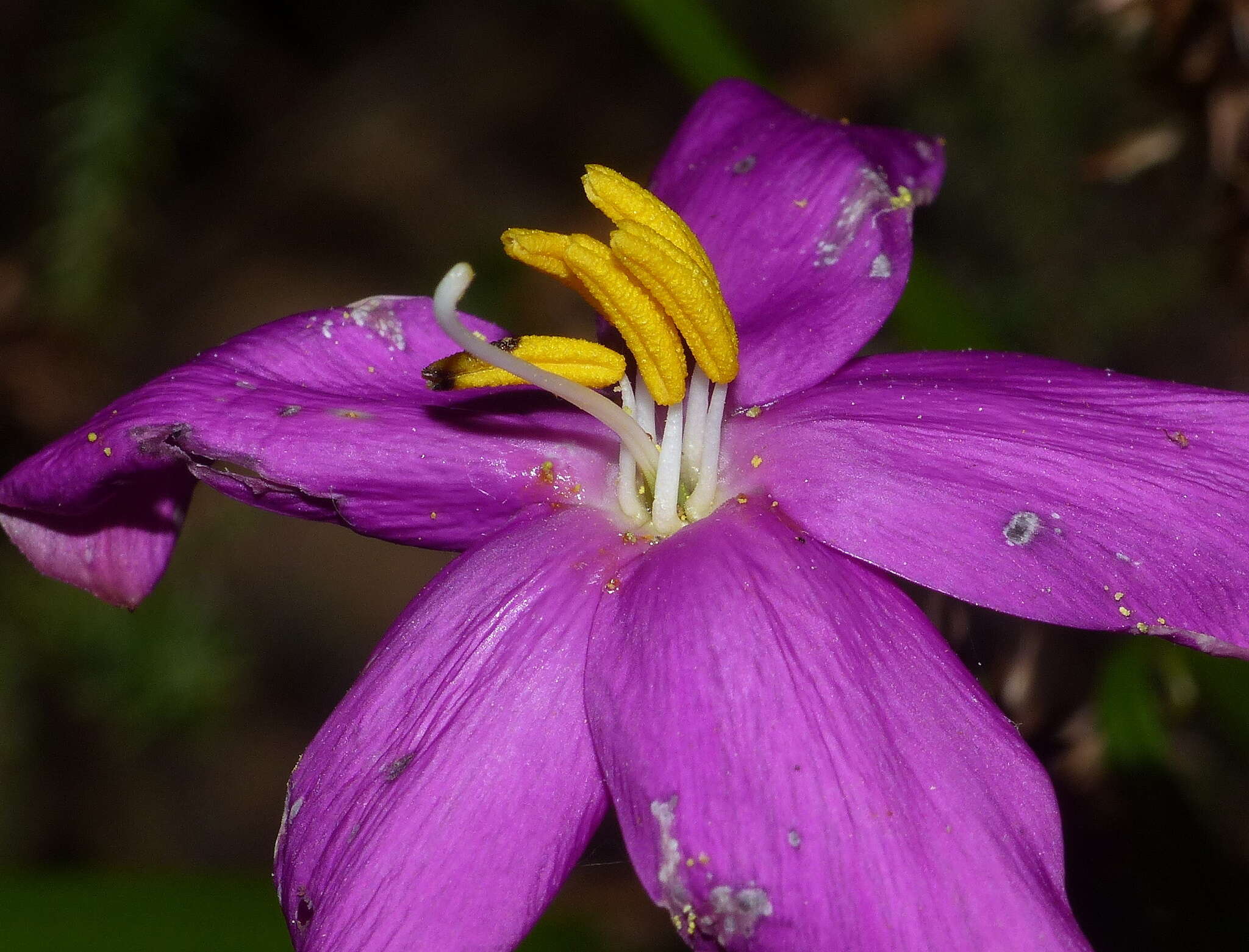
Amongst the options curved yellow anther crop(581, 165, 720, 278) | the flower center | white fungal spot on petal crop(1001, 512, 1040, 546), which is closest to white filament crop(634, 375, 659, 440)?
Answer: the flower center

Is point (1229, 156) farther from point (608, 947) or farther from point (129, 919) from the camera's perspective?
point (129, 919)

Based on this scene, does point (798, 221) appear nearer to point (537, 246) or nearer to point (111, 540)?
point (537, 246)

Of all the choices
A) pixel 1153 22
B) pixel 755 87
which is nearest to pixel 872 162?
pixel 755 87

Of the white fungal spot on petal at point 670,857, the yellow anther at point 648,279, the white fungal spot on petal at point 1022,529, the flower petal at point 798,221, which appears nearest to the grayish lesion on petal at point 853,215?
the flower petal at point 798,221

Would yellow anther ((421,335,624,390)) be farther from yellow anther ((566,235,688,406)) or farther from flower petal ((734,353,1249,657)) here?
flower petal ((734,353,1249,657))

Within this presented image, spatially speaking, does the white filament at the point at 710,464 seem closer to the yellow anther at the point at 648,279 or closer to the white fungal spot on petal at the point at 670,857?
the yellow anther at the point at 648,279

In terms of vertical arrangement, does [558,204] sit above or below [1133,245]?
above

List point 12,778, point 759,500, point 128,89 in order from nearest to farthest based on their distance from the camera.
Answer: point 759,500 < point 128,89 < point 12,778
